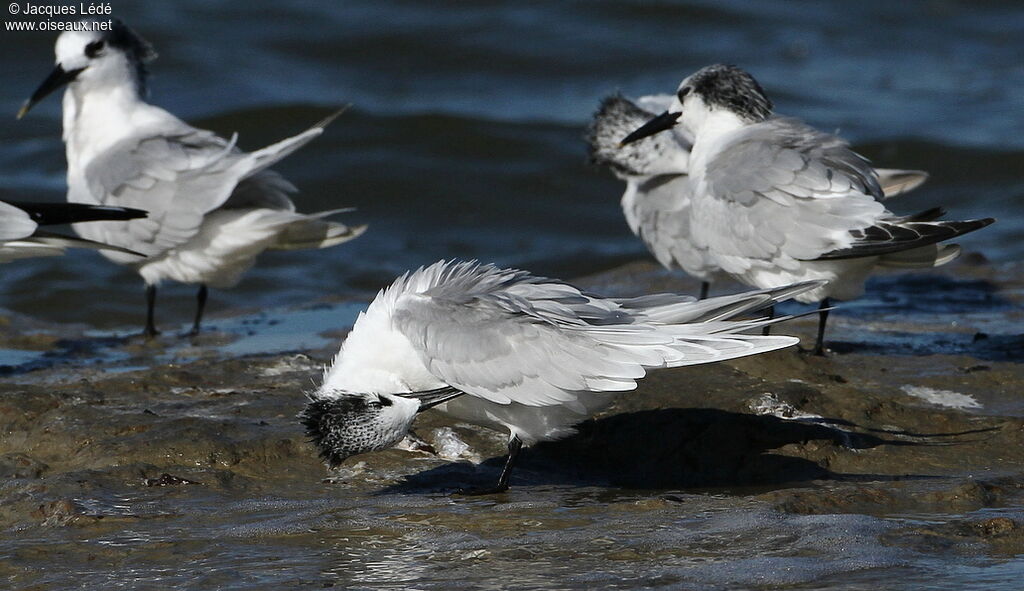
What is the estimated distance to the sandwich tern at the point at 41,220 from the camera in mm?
6102

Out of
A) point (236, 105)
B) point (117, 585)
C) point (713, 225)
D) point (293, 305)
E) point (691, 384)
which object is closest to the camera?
point (117, 585)

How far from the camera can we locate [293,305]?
8609mm

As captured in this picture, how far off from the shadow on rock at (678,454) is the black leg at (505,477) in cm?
16

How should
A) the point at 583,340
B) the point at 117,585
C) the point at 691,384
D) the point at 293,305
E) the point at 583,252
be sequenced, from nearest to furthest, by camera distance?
the point at 117,585 → the point at 583,340 → the point at 691,384 → the point at 293,305 → the point at 583,252

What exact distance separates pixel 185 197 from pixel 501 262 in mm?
3822

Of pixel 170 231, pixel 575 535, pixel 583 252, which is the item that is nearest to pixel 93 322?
pixel 170 231

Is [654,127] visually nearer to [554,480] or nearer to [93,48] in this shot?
[554,480]

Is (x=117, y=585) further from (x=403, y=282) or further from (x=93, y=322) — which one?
(x=93, y=322)

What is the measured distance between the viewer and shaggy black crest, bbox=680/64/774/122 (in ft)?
21.8

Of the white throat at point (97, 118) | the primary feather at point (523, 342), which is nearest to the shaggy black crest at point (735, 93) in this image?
the primary feather at point (523, 342)

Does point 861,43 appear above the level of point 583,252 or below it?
above

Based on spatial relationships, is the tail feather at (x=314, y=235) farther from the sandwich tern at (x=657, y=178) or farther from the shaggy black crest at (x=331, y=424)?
the shaggy black crest at (x=331, y=424)

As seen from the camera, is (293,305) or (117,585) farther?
(293,305)

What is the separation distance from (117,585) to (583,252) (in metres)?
7.37
